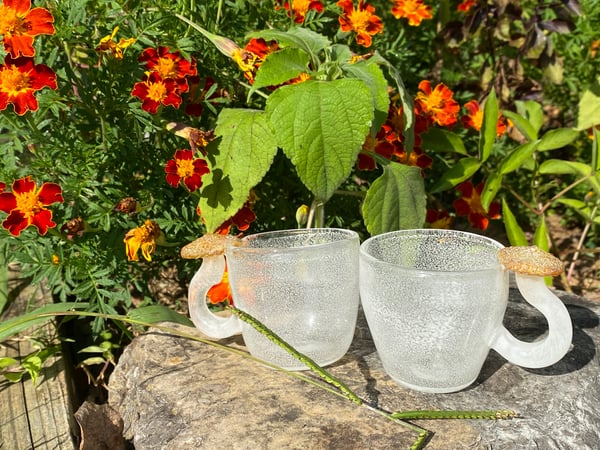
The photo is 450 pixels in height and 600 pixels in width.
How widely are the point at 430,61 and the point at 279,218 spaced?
3.61ft

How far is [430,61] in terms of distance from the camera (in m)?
2.38

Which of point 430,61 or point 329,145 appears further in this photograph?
point 430,61

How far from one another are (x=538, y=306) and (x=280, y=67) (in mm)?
650

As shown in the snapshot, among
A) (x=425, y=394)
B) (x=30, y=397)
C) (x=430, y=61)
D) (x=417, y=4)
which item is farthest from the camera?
(x=430, y=61)

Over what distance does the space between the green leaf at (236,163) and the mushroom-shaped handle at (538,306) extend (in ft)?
1.73

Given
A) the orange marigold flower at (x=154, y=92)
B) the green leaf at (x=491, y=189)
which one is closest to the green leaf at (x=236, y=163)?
the orange marigold flower at (x=154, y=92)

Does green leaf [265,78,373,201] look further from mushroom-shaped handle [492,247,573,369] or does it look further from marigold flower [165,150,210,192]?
mushroom-shaped handle [492,247,573,369]

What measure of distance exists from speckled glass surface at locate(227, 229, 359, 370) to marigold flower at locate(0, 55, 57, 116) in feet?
1.67

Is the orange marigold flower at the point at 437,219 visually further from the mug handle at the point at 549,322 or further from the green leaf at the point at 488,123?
the mug handle at the point at 549,322

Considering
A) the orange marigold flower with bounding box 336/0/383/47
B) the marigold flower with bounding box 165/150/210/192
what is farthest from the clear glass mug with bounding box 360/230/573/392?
the orange marigold flower with bounding box 336/0/383/47

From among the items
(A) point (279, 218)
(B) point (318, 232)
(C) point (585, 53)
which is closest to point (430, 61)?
(C) point (585, 53)

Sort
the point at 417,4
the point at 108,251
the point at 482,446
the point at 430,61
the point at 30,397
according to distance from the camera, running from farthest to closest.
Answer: the point at 430,61 → the point at 417,4 → the point at 108,251 → the point at 30,397 → the point at 482,446

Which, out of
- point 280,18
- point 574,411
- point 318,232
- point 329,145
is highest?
point 280,18

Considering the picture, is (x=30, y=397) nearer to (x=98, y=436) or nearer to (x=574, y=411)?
(x=98, y=436)
